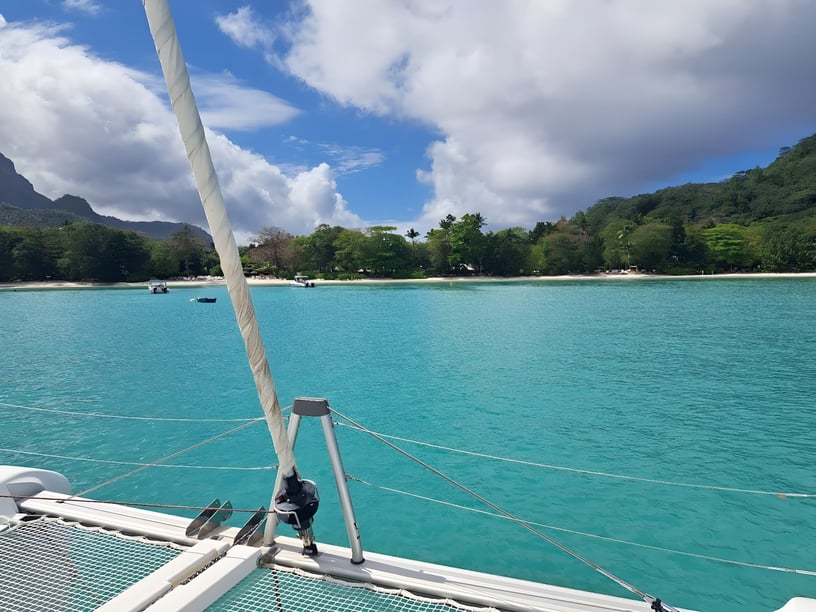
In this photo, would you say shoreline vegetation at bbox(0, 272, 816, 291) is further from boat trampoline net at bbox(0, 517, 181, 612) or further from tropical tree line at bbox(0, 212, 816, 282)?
boat trampoline net at bbox(0, 517, 181, 612)

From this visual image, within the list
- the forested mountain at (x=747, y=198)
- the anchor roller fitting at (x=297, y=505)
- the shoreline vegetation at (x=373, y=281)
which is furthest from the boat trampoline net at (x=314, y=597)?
the forested mountain at (x=747, y=198)

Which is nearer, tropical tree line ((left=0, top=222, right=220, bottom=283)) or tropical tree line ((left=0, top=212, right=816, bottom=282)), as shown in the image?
tropical tree line ((left=0, top=212, right=816, bottom=282))

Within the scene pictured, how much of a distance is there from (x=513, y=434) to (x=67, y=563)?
9.07 m

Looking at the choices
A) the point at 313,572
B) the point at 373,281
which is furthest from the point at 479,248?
the point at 313,572

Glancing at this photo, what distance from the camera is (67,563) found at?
3781 mm

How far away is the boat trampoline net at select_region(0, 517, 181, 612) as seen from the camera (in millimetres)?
3375

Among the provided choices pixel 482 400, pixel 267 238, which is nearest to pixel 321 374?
pixel 482 400

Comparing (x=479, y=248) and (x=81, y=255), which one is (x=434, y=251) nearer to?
(x=479, y=248)

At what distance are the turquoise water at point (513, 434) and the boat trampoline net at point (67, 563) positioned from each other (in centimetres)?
384

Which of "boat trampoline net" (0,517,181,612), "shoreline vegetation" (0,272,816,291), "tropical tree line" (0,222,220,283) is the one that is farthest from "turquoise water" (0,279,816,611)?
"tropical tree line" (0,222,220,283)

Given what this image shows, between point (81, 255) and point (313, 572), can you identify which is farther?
point (81, 255)

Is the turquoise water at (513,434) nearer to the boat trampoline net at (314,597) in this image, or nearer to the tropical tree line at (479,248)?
the boat trampoline net at (314,597)

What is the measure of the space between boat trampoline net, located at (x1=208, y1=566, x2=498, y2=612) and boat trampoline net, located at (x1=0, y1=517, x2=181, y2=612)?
84cm

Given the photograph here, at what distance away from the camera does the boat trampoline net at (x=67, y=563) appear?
11.1 ft
